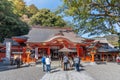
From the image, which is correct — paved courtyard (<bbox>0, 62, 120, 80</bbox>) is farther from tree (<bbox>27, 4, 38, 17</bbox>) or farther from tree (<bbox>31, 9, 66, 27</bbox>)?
tree (<bbox>27, 4, 38, 17</bbox>)

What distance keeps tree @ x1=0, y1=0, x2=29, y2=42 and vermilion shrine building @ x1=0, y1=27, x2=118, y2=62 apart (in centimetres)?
306

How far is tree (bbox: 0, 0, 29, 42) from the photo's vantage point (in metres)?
39.7

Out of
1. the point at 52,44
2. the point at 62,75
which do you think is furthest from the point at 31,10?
the point at 62,75

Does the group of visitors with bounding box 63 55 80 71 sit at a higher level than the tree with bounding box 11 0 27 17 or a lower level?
lower

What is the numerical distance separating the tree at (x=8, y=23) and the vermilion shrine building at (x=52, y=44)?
3.06m

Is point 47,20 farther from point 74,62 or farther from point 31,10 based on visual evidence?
point 74,62

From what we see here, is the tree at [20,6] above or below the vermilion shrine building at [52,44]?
above

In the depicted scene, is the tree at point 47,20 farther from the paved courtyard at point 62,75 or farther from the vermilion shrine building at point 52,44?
the paved courtyard at point 62,75

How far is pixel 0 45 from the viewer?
40125 millimetres

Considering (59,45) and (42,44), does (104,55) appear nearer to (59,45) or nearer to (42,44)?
(59,45)

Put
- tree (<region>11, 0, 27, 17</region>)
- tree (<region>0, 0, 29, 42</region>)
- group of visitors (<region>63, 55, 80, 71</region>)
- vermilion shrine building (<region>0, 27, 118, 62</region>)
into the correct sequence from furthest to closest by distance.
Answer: tree (<region>11, 0, 27, 17</region>) < tree (<region>0, 0, 29, 42</region>) < vermilion shrine building (<region>0, 27, 118, 62</region>) < group of visitors (<region>63, 55, 80, 71</region>)

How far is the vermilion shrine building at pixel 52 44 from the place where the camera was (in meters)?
32.0

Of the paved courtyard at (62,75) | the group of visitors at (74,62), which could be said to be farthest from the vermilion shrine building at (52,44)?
the paved courtyard at (62,75)

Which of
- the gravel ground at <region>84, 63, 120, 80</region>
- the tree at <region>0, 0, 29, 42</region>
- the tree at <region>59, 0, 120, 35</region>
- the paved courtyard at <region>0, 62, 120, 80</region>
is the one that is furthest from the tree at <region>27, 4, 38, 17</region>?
the paved courtyard at <region>0, 62, 120, 80</region>
